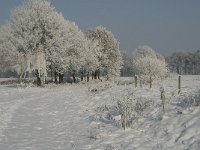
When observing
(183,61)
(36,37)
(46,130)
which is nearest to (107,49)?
(36,37)

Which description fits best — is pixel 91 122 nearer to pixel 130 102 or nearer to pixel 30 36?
pixel 130 102

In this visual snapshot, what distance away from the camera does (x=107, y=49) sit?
7862cm

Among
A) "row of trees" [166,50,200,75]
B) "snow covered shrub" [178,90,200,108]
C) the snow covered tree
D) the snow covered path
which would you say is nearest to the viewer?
the snow covered path

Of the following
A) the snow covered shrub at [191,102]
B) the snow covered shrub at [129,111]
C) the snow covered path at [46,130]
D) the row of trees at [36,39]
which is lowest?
the snow covered path at [46,130]

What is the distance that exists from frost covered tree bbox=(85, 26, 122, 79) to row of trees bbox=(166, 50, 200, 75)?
94.1 meters

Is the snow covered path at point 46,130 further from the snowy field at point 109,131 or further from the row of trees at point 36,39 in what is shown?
the row of trees at point 36,39

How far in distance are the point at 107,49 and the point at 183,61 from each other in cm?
9862

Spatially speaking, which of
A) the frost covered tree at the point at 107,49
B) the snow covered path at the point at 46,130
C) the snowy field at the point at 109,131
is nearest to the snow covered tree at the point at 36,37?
the frost covered tree at the point at 107,49

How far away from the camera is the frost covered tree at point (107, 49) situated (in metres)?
77.9

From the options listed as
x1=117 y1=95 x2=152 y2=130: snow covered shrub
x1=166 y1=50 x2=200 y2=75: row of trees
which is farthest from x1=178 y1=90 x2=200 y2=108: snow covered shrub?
x1=166 y1=50 x2=200 y2=75: row of trees

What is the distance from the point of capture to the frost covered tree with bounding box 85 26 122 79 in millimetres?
77875

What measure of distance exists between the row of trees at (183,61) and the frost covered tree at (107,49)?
94098 millimetres

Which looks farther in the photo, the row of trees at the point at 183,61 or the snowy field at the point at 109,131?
the row of trees at the point at 183,61

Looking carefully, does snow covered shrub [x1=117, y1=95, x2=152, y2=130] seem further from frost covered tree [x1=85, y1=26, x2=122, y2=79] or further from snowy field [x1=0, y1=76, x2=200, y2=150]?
frost covered tree [x1=85, y1=26, x2=122, y2=79]
